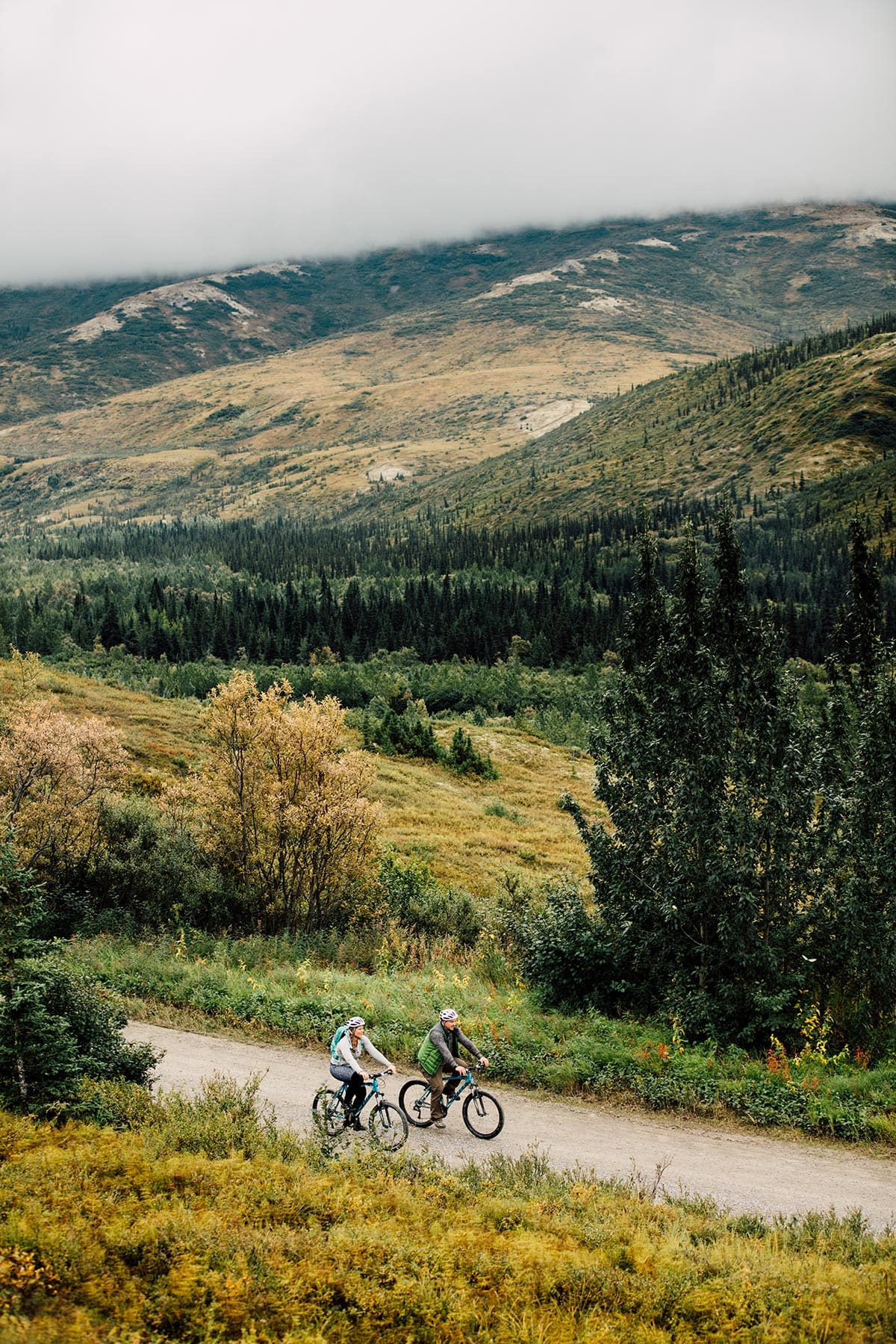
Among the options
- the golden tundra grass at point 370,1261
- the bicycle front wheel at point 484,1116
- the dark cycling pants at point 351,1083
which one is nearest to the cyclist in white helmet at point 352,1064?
the dark cycling pants at point 351,1083

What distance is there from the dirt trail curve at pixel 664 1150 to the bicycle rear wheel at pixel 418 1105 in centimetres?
17

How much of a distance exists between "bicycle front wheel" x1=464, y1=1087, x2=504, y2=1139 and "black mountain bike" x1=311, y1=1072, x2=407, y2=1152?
3.68 ft

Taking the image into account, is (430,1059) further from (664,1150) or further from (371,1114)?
(664,1150)

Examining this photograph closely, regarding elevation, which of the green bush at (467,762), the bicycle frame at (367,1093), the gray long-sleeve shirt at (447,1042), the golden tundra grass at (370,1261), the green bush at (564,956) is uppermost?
the golden tundra grass at (370,1261)

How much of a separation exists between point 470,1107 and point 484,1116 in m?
0.34

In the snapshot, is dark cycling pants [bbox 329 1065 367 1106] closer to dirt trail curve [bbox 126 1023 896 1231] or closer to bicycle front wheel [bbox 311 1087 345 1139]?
bicycle front wheel [bbox 311 1087 345 1139]

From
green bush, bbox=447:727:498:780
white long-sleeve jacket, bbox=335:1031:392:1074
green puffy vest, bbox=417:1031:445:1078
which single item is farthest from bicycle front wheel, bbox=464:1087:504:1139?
green bush, bbox=447:727:498:780

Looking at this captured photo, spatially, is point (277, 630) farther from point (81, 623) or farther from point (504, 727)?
point (504, 727)

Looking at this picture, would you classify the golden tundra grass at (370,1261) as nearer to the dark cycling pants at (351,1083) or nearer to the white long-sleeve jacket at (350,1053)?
the white long-sleeve jacket at (350,1053)

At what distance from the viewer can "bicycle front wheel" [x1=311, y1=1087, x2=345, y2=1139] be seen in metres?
12.8

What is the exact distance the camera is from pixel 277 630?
130000mm

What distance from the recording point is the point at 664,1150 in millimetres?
12773

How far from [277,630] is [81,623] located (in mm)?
29091

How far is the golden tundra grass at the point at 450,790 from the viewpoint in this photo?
1560 inches
